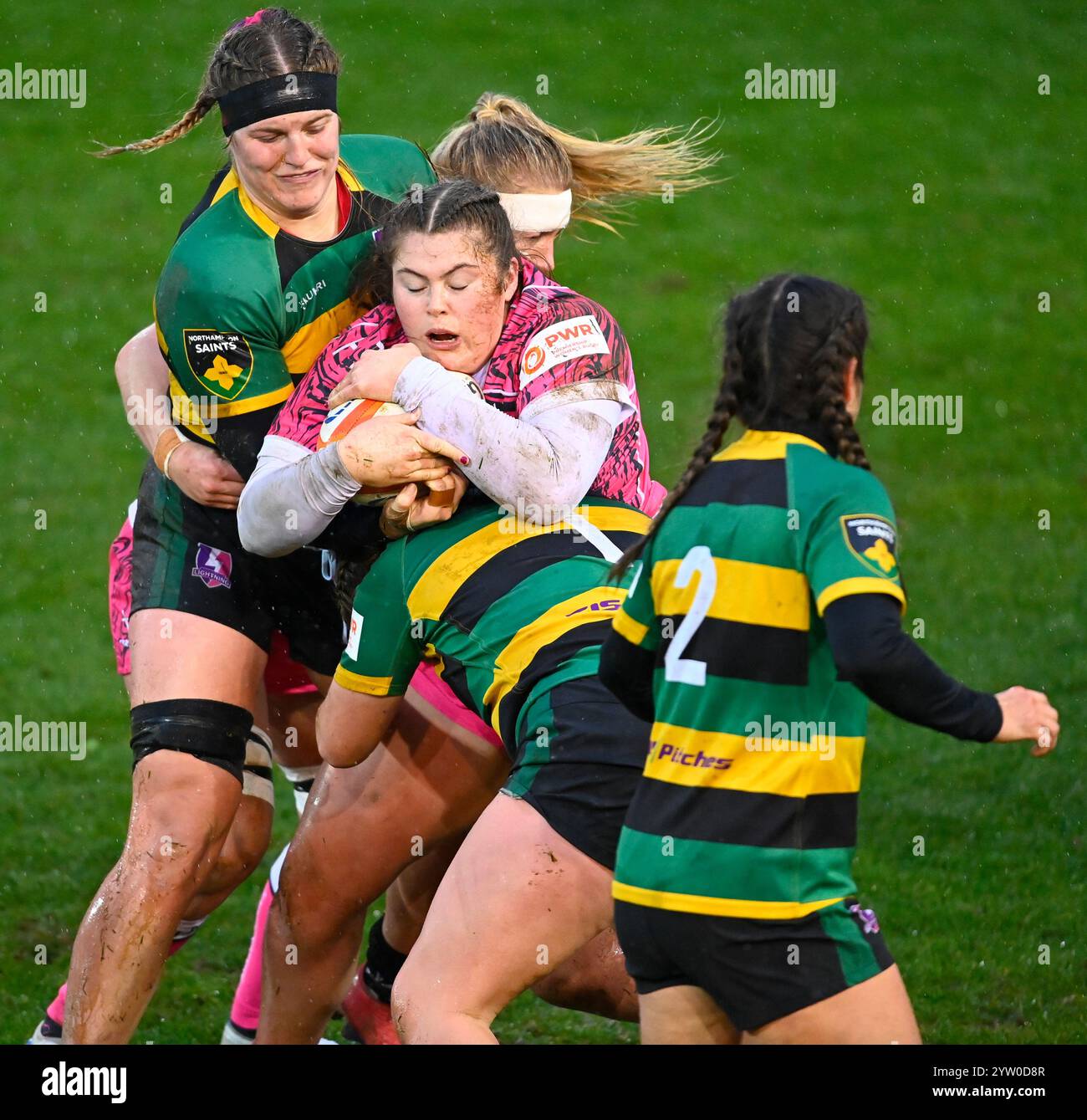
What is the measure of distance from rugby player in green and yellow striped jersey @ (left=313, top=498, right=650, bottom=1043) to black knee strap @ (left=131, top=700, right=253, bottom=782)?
0.49 meters

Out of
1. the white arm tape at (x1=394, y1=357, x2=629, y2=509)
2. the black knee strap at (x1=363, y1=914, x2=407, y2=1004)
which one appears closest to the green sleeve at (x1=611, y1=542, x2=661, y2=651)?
the white arm tape at (x1=394, y1=357, x2=629, y2=509)

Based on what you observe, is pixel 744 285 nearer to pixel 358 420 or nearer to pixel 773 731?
pixel 358 420

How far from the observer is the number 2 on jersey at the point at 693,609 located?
9.86 ft

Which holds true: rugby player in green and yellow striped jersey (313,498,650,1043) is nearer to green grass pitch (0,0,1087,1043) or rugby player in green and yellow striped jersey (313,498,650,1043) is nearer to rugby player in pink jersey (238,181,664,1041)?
rugby player in pink jersey (238,181,664,1041)

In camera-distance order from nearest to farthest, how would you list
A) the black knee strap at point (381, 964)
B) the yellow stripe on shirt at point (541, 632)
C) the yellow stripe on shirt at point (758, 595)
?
the yellow stripe on shirt at point (758, 595) → the yellow stripe on shirt at point (541, 632) → the black knee strap at point (381, 964)

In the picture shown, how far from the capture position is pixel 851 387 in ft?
10.2

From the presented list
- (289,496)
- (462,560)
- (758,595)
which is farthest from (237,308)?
(758,595)

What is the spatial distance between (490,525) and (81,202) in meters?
11.1

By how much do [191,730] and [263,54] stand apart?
1.68 metres

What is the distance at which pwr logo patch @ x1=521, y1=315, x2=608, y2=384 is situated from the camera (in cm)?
388

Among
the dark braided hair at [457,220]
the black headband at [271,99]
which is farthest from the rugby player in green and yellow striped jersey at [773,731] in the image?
the black headband at [271,99]

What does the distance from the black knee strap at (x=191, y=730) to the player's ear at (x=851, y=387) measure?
201 centimetres

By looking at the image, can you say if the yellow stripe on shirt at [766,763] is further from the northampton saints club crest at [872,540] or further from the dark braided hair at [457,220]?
A: the dark braided hair at [457,220]
